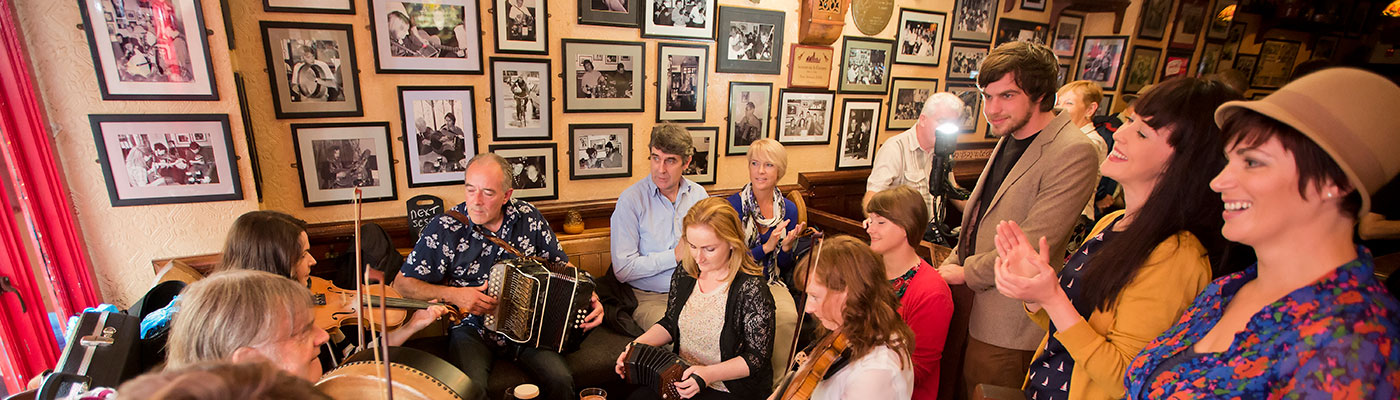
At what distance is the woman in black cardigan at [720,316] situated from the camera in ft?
7.72

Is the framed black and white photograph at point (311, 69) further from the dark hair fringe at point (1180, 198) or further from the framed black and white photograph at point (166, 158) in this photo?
the dark hair fringe at point (1180, 198)

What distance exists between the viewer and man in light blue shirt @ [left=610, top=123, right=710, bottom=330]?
3.21m

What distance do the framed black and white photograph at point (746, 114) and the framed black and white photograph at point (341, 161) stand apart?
7.43ft

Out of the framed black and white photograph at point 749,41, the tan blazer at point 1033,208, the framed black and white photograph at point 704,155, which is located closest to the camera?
the tan blazer at point 1033,208

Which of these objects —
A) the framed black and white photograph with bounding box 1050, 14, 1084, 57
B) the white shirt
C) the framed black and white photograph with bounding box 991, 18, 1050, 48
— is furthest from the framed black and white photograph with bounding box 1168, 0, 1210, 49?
the white shirt

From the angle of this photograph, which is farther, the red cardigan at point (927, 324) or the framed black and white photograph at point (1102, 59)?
the framed black and white photograph at point (1102, 59)

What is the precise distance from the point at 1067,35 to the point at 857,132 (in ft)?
8.05

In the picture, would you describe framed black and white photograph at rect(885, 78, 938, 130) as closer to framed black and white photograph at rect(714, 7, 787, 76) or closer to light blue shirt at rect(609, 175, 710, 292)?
framed black and white photograph at rect(714, 7, 787, 76)

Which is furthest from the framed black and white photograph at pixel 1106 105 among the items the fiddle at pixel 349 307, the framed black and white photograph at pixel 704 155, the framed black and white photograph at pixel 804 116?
the fiddle at pixel 349 307

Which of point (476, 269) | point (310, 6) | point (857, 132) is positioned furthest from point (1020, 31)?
point (310, 6)

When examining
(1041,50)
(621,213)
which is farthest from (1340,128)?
(621,213)

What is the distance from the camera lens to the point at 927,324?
219 centimetres

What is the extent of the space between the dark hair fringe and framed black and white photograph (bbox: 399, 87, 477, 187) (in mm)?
3194

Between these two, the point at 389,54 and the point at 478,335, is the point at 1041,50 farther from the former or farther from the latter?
the point at 389,54
